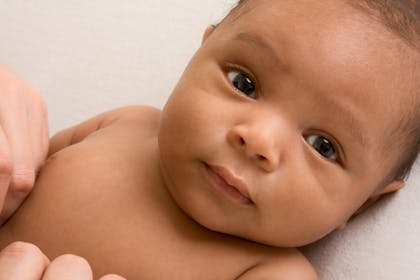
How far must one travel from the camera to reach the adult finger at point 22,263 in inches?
28.2

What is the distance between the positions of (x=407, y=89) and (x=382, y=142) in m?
0.09

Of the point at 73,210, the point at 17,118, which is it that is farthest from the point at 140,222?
the point at 17,118

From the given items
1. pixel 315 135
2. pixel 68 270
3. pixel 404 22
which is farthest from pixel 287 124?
pixel 68 270

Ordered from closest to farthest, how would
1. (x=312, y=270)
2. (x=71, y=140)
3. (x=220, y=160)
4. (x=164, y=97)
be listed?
(x=220, y=160)
(x=312, y=270)
(x=71, y=140)
(x=164, y=97)

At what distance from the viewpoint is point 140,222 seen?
97 cm

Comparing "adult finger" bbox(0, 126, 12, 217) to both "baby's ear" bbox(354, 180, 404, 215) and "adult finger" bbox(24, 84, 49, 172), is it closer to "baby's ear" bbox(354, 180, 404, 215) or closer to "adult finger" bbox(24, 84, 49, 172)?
"adult finger" bbox(24, 84, 49, 172)

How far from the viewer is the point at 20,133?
900 mm

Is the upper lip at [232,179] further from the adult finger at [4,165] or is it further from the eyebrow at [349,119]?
the adult finger at [4,165]

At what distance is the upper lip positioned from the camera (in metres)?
0.88

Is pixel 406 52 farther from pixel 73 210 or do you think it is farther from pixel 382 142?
pixel 73 210

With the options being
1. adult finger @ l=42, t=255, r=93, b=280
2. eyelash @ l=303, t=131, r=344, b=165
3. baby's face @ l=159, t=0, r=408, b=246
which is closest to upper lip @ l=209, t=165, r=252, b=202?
baby's face @ l=159, t=0, r=408, b=246

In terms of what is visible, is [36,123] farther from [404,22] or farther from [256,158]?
[404,22]

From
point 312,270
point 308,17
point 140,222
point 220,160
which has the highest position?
point 308,17

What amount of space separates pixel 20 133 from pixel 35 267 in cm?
24
